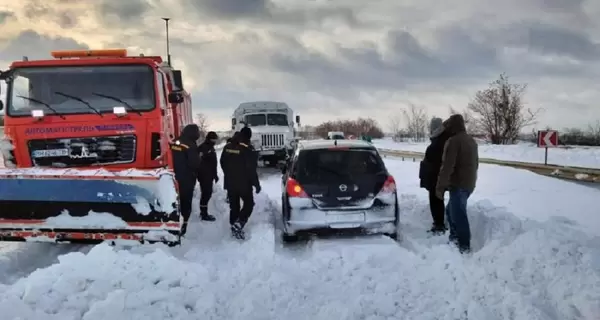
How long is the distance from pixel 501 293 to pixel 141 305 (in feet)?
12.0

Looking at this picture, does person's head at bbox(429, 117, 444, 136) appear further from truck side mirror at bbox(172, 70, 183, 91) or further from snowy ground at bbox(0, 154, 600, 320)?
truck side mirror at bbox(172, 70, 183, 91)

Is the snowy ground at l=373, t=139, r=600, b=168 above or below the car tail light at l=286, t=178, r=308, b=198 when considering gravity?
below

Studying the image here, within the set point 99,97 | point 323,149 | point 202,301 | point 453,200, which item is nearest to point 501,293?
point 453,200

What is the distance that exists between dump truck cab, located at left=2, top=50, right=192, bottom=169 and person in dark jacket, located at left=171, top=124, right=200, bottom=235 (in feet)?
0.78

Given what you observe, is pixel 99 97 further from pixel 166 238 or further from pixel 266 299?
pixel 266 299

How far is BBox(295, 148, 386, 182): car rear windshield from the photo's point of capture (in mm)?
7957

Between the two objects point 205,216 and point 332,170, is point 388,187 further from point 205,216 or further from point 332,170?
point 205,216

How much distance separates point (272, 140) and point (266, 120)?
3.50ft

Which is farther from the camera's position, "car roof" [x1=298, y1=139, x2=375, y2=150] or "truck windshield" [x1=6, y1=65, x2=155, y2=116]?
"truck windshield" [x1=6, y1=65, x2=155, y2=116]

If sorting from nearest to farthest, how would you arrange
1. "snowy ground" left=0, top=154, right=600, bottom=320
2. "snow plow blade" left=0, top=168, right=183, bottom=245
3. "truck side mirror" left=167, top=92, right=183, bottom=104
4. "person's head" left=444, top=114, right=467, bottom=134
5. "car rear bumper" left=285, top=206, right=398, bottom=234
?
1. "snowy ground" left=0, top=154, right=600, bottom=320
2. "snow plow blade" left=0, top=168, right=183, bottom=245
3. "person's head" left=444, top=114, right=467, bottom=134
4. "car rear bumper" left=285, top=206, right=398, bottom=234
5. "truck side mirror" left=167, top=92, right=183, bottom=104

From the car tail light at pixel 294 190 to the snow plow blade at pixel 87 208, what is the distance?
1799 mm

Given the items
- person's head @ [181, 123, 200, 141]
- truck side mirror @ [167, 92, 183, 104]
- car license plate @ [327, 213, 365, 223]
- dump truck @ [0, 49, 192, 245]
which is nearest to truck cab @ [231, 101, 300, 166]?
truck side mirror @ [167, 92, 183, 104]

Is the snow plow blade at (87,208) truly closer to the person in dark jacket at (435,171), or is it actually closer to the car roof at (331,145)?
the car roof at (331,145)

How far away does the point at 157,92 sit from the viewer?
29.0 feet
